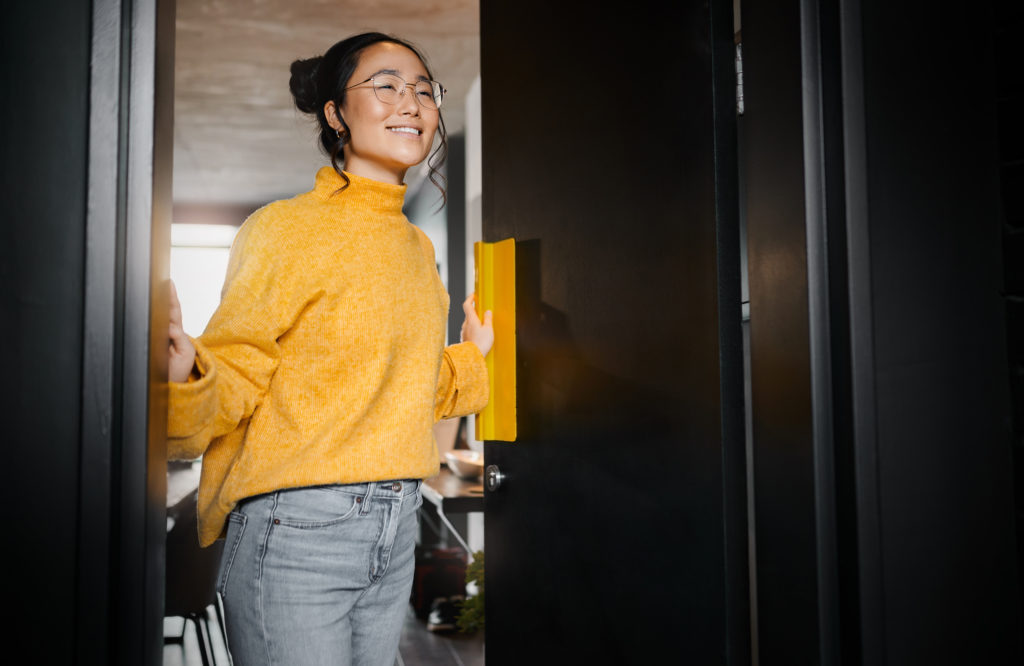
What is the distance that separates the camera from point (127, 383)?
878 millimetres

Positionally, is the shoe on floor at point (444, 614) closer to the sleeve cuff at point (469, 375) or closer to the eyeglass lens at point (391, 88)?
the sleeve cuff at point (469, 375)

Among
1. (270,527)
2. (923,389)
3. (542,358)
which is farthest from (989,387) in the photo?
(270,527)

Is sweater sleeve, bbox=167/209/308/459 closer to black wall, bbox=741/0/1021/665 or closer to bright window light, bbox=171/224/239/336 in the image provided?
black wall, bbox=741/0/1021/665

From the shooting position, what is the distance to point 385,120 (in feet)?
4.88

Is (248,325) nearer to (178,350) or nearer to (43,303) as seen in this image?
(178,350)

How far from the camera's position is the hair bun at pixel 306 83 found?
1609mm

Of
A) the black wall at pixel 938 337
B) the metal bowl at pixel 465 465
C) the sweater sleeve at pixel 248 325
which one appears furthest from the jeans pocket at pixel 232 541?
the metal bowl at pixel 465 465

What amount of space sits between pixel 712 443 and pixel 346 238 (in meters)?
0.68

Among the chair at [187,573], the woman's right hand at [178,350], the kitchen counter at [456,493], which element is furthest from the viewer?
the kitchen counter at [456,493]

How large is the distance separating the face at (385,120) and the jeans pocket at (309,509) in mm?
568

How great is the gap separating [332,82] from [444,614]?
2.89m

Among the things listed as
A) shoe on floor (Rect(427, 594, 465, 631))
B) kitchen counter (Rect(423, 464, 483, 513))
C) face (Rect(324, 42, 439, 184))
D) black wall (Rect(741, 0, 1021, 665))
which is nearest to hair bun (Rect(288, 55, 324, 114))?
face (Rect(324, 42, 439, 184))

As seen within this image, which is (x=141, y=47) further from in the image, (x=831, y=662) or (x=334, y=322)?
(x=831, y=662)

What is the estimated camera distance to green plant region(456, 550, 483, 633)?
3760mm
